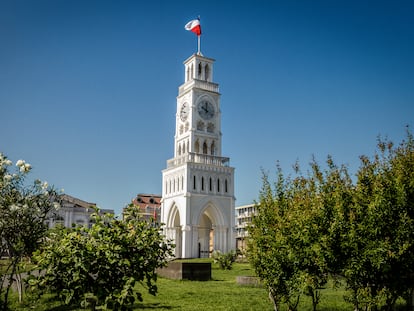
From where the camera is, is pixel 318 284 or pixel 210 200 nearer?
pixel 318 284

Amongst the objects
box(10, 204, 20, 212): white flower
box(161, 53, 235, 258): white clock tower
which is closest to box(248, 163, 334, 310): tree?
box(10, 204, 20, 212): white flower

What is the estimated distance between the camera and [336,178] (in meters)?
13.1

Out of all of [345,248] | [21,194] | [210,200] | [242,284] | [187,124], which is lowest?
[242,284]

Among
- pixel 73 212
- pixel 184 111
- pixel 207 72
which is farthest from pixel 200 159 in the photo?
pixel 73 212

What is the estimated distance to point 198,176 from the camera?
194 feet

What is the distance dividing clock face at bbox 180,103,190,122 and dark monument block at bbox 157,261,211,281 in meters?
39.9

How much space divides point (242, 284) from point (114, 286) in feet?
52.0

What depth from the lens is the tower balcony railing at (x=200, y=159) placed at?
197 ft

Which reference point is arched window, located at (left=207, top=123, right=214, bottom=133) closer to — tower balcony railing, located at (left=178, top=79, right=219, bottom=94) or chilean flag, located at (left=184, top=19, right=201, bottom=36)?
tower balcony railing, located at (left=178, top=79, right=219, bottom=94)

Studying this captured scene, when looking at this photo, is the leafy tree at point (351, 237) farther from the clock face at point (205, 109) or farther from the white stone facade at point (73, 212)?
the white stone facade at point (73, 212)

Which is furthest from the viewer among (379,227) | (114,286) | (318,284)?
(318,284)

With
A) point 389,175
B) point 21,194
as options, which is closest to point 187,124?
point 21,194

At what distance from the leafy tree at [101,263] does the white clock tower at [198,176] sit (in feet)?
159

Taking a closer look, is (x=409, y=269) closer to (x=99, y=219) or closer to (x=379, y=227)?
(x=379, y=227)
